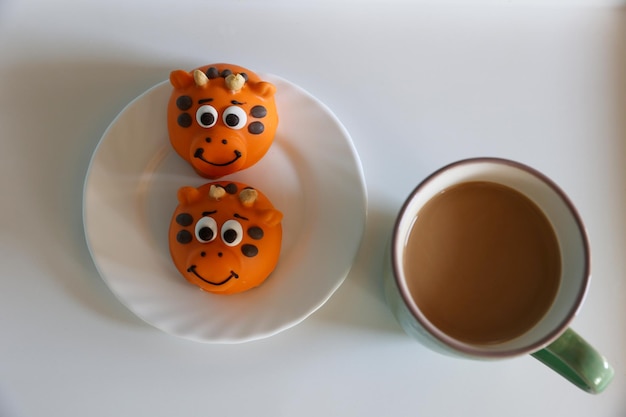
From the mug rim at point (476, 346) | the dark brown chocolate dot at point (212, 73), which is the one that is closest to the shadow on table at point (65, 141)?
the dark brown chocolate dot at point (212, 73)

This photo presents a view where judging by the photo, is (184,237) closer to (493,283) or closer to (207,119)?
(207,119)

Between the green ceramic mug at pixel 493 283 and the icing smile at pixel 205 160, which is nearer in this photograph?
the green ceramic mug at pixel 493 283

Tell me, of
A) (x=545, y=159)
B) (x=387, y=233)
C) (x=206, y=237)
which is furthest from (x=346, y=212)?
(x=545, y=159)

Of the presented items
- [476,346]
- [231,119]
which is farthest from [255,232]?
[476,346]

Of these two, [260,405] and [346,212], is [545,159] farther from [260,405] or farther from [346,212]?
[260,405]

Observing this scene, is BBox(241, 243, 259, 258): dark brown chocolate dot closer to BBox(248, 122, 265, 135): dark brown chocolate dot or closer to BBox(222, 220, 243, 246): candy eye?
BBox(222, 220, 243, 246): candy eye

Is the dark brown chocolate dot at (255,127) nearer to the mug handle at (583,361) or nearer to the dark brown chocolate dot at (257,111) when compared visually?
the dark brown chocolate dot at (257,111)

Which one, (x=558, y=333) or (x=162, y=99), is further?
(x=162, y=99)
